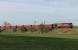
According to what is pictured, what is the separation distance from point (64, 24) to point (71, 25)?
1527 millimetres

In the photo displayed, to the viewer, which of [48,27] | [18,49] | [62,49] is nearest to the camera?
[18,49]

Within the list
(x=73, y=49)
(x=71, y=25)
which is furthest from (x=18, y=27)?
(x=73, y=49)

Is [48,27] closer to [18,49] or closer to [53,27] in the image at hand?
[53,27]

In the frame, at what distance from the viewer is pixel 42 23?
186ft

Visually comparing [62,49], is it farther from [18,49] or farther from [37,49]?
[18,49]

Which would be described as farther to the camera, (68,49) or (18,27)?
(18,27)

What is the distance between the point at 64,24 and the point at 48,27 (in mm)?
3740

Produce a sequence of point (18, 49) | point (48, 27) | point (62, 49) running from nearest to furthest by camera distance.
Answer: point (18, 49), point (62, 49), point (48, 27)

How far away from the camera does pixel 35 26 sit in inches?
2248

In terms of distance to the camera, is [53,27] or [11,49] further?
[53,27]

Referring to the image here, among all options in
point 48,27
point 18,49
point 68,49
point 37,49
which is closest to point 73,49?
point 68,49

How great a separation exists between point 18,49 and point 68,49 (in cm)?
299

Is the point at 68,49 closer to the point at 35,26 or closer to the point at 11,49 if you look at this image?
the point at 11,49

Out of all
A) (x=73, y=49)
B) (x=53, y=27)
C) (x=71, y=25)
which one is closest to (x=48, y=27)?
(x=53, y=27)
